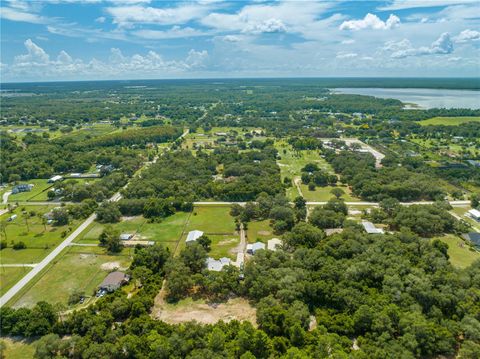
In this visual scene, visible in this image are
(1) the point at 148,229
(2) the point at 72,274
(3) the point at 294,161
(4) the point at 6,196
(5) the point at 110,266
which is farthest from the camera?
(3) the point at 294,161

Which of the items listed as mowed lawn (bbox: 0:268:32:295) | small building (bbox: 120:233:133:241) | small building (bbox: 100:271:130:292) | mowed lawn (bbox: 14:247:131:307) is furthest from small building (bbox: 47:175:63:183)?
small building (bbox: 100:271:130:292)

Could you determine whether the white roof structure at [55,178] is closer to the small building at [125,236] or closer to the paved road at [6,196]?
the paved road at [6,196]

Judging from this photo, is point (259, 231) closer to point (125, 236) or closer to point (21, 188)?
point (125, 236)

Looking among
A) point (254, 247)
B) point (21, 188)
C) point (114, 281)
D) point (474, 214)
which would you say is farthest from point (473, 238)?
point (21, 188)

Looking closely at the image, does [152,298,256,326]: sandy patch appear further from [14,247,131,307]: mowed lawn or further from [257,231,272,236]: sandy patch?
[257,231,272,236]: sandy patch

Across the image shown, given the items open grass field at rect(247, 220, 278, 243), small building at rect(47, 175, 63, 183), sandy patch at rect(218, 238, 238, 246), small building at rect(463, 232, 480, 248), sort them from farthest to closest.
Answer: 1. small building at rect(47, 175, 63, 183)
2. open grass field at rect(247, 220, 278, 243)
3. sandy patch at rect(218, 238, 238, 246)
4. small building at rect(463, 232, 480, 248)

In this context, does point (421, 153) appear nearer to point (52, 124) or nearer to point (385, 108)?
point (385, 108)
